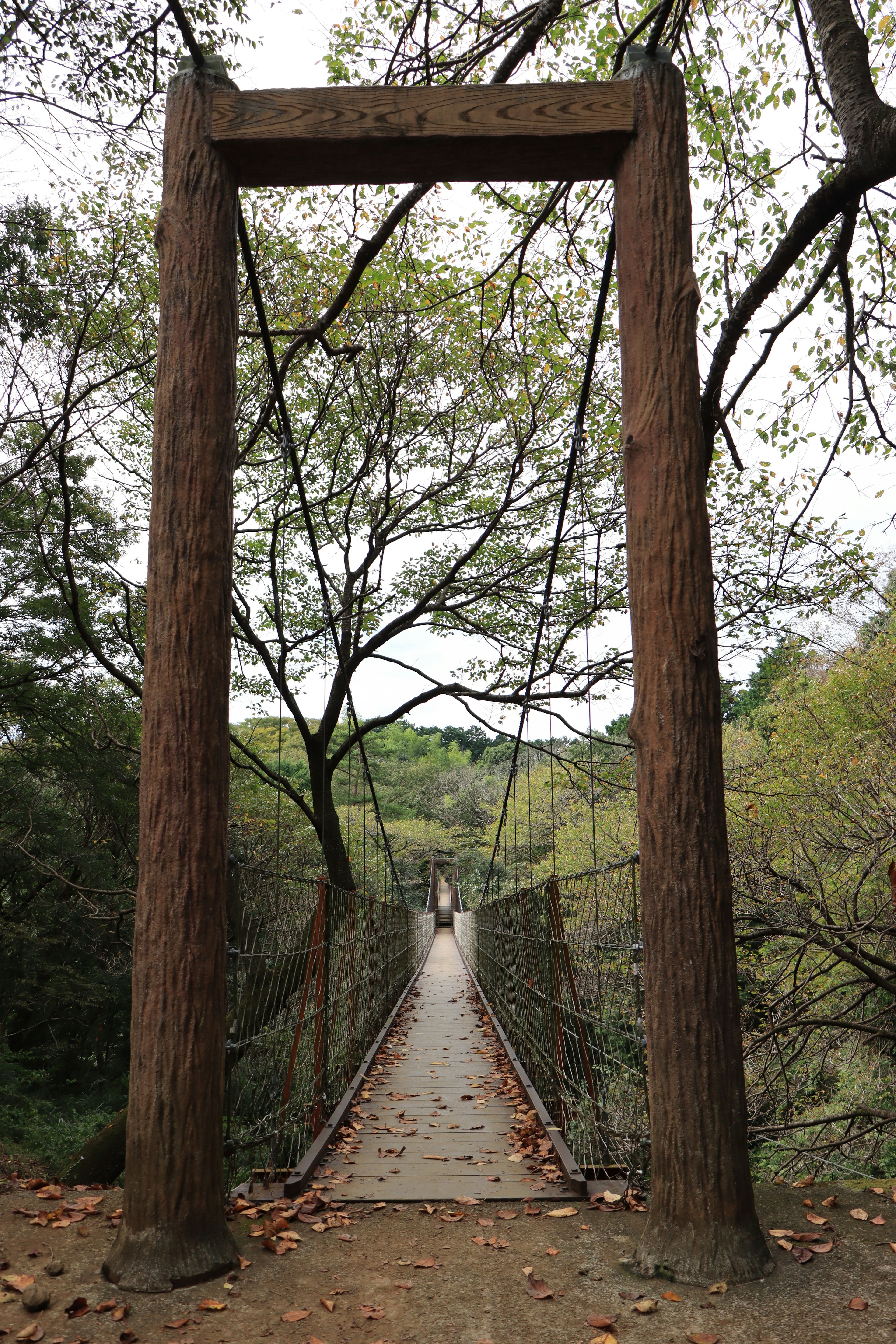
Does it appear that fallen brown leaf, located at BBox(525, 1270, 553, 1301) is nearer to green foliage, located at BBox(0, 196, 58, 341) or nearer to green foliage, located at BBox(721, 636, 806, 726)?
green foliage, located at BBox(721, 636, 806, 726)

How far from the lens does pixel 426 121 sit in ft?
6.56

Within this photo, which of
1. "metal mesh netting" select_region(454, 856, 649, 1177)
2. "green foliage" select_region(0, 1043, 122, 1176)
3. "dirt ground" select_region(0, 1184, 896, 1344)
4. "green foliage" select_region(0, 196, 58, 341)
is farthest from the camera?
"green foliage" select_region(0, 1043, 122, 1176)

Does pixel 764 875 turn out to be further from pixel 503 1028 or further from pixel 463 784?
pixel 463 784

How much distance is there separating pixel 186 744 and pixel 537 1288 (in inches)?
48.5

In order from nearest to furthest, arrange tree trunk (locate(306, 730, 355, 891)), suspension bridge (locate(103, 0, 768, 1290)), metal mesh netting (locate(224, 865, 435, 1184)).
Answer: suspension bridge (locate(103, 0, 768, 1290)), metal mesh netting (locate(224, 865, 435, 1184)), tree trunk (locate(306, 730, 355, 891))

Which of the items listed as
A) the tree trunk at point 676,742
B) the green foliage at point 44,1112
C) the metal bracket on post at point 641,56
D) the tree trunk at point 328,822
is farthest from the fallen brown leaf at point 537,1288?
the green foliage at point 44,1112

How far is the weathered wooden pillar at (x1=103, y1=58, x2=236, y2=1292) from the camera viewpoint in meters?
1.68

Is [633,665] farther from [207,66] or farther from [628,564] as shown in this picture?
[207,66]

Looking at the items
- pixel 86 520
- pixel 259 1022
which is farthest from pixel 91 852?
pixel 259 1022

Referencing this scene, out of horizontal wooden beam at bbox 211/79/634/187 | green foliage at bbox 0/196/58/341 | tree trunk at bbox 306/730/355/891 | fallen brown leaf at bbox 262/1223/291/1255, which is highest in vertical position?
green foliage at bbox 0/196/58/341

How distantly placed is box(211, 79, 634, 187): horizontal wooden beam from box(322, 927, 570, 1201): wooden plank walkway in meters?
2.63

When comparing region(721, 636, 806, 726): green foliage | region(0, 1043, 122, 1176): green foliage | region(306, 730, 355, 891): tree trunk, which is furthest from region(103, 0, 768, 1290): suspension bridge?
region(0, 1043, 122, 1176): green foliage

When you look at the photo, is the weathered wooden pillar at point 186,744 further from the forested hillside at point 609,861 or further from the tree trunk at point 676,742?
the forested hillside at point 609,861

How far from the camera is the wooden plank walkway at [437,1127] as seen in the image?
2561mm
